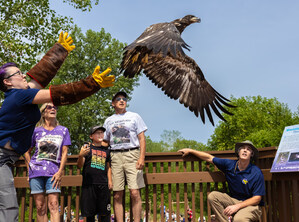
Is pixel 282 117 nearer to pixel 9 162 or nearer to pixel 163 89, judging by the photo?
pixel 163 89

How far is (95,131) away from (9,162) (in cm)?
197

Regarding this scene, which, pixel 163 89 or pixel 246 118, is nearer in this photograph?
pixel 163 89

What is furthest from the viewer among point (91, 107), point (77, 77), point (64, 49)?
point (77, 77)

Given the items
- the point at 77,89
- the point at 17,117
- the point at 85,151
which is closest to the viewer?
the point at 77,89

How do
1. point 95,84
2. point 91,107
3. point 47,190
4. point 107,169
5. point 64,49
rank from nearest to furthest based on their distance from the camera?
point 95,84 → point 64,49 → point 47,190 → point 107,169 → point 91,107

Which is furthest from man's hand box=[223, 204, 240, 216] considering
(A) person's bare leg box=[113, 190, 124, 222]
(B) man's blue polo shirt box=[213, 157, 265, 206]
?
(A) person's bare leg box=[113, 190, 124, 222]

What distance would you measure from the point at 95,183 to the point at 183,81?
2.50 m

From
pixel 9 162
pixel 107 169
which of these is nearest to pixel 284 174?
pixel 107 169

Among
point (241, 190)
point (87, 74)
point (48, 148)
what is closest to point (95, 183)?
point (48, 148)

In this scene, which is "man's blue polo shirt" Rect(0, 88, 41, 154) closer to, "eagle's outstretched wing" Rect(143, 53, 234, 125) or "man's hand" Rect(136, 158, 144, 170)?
"man's hand" Rect(136, 158, 144, 170)

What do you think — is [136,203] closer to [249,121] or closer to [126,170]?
[126,170]

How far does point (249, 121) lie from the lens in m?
29.0

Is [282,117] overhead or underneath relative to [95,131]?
overhead

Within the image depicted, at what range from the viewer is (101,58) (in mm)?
26125
